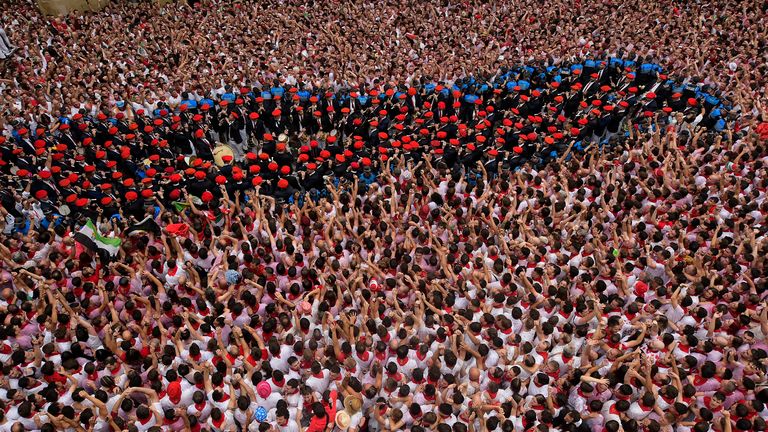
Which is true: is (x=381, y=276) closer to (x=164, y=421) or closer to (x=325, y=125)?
(x=164, y=421)

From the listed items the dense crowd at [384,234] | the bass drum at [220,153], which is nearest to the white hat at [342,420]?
the dense crowd at [384,234]

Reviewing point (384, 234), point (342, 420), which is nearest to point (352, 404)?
point (342, 420)

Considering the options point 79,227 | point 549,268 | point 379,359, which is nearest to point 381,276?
point 379,359

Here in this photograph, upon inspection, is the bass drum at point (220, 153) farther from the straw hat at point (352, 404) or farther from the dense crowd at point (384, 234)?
the straw hat at point (352, 404)

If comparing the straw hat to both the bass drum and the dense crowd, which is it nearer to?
the dense crowd

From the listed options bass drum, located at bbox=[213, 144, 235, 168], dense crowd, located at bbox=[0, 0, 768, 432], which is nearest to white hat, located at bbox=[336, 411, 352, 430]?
dense crowd, located at bbox=[0, 0, 768, 432]

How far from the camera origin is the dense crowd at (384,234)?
5.31 meters

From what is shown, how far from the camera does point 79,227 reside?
7504mm

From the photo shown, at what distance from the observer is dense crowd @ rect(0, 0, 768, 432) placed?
5.31 meters

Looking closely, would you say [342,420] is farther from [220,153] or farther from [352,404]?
[220,153]

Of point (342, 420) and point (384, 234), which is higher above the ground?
point (384, 234)

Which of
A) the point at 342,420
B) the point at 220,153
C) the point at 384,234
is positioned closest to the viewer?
the point at 342,420

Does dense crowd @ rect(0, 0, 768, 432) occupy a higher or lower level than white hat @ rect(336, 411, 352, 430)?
higher

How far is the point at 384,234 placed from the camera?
Result: 7.35 m
